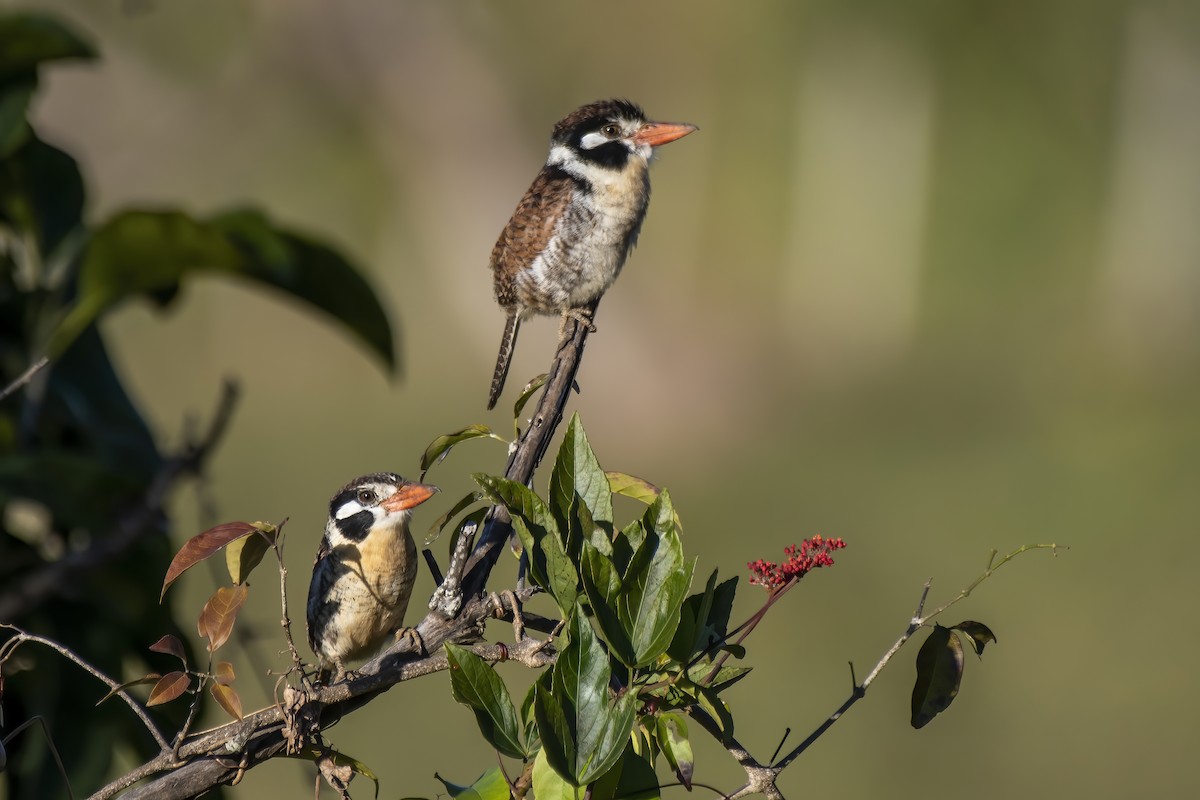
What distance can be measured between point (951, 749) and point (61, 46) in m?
4.89

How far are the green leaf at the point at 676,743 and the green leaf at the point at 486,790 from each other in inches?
5.8

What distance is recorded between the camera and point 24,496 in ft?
5.85

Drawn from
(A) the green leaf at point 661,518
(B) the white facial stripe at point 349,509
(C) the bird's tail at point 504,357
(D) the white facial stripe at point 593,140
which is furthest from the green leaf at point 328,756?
(D) the white facial stripe at point 593,140

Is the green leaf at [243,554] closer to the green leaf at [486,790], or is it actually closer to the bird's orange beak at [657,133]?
the green leaf at [486,790]

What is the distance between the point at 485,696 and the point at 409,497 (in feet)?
3.05

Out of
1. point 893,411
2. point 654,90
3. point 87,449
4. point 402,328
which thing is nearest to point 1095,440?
point 893,411

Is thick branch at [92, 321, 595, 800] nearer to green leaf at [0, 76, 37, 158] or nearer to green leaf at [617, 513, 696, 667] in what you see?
green leaf at [617, 513, 696, 667]

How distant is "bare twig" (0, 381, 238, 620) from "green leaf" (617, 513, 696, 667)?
387mm

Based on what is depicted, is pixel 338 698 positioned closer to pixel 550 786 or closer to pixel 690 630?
pixel 550 786

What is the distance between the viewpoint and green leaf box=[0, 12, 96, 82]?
6.50 feet

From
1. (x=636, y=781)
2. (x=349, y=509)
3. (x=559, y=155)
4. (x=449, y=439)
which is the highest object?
(x=559, y=155)

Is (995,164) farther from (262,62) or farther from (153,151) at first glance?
(153,151)

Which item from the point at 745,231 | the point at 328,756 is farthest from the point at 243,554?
the point at 745,231

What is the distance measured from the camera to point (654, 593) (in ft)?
3.78
